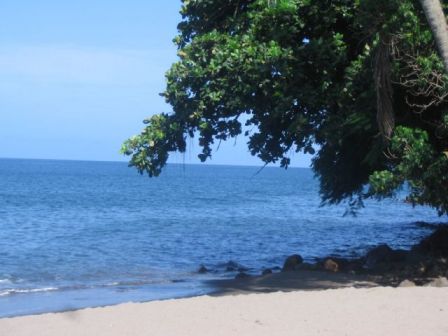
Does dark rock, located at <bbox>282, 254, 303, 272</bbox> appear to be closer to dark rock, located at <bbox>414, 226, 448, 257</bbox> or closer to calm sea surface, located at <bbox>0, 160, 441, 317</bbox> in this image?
calm sea surface, located at <bbox>0, 160, 441, 317</bbox>

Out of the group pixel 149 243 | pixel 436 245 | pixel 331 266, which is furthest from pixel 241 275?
pixel 149 243

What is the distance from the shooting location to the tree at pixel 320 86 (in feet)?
35.0

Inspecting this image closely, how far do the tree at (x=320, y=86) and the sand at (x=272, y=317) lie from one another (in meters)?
1.98

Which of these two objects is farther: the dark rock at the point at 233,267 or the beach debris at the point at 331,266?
the dark rock at the point at 233,267

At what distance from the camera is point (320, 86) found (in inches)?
493

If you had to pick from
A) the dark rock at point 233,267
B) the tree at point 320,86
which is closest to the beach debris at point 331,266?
the dark rock at point 233,267

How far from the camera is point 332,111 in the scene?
41.9 ft

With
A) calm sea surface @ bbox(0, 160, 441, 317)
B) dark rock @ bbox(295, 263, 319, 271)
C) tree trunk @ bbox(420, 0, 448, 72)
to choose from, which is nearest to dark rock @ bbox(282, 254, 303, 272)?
dark rock @ bbox(295, 263, 319, 271)

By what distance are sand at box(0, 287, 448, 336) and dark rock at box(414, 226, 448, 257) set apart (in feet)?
23.0

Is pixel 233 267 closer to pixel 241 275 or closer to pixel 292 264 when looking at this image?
pixel 292 264

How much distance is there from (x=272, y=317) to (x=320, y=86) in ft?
16.5

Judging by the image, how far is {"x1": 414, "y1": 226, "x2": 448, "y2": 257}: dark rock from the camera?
56.6 ft

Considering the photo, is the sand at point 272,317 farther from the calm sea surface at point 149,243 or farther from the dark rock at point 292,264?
the dark rock at point 292,264

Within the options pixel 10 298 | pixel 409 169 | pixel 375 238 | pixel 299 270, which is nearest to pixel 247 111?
pixel 409 169
